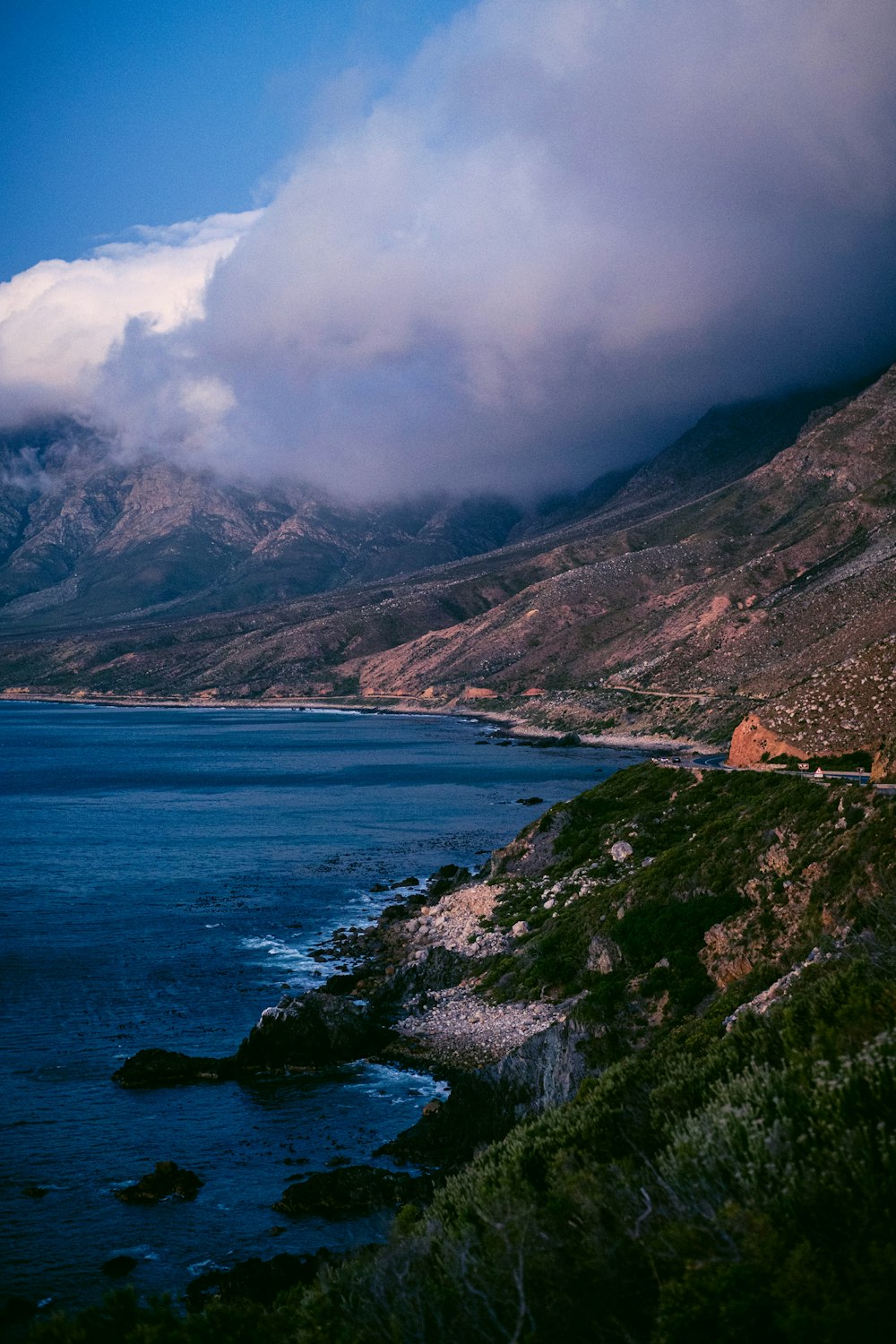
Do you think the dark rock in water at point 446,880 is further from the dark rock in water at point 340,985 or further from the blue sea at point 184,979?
the dark rock in water at point 340,985

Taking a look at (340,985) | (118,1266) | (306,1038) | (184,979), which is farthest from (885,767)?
(118,1266)

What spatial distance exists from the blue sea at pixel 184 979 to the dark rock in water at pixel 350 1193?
496mm

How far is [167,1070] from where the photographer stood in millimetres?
27328

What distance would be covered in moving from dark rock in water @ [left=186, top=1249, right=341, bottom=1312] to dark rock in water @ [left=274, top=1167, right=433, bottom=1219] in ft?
5.74

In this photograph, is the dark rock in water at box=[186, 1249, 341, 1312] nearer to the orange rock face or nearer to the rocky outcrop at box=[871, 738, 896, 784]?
the rocky outcrop at box=[871, 738, 896, 784]

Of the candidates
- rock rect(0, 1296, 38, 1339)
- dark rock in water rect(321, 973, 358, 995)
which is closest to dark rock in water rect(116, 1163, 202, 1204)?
rock rect(0, 1296, 38, 1339)

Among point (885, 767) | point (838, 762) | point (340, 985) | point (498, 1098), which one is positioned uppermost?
point (885, 767)

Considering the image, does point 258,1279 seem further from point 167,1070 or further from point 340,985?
point 340,985

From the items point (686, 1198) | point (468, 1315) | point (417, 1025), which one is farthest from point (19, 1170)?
point (686, 1198)

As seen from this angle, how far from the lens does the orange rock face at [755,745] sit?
51.7 meters

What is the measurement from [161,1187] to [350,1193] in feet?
13.1

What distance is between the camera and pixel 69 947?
40969mm

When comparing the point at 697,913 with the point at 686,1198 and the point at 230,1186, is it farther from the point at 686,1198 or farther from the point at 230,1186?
the point at 686,1198

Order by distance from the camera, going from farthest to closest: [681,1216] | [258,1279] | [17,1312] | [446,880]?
[446,880] < [258,1279] < [17,1312] < [681,1216]
